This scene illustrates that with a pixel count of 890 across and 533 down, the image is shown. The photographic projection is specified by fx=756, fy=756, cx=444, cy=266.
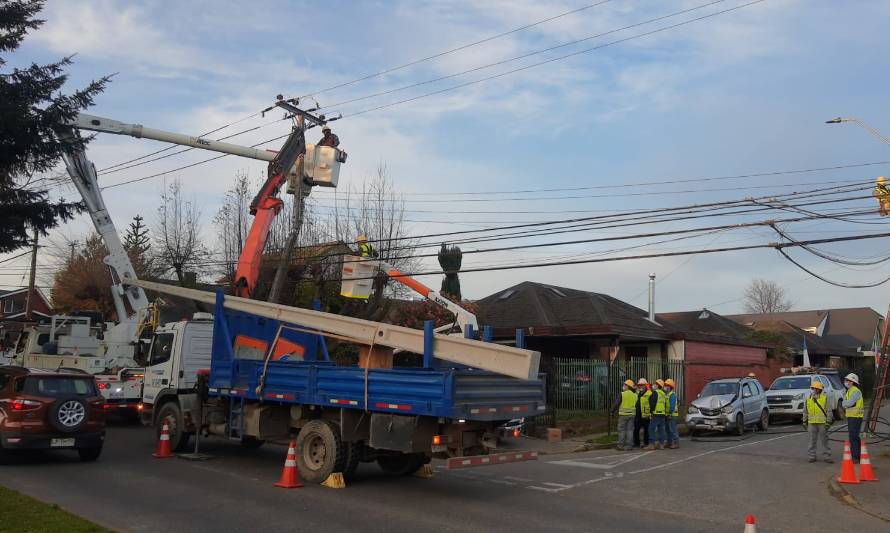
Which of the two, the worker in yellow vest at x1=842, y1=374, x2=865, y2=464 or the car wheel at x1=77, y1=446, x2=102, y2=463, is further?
→ the worker in yellow vest at x1=842, y1=374, x2=865, y2=464

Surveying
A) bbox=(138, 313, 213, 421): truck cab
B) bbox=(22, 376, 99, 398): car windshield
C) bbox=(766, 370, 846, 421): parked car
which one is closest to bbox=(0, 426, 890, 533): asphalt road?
bbox=(22, 376, 99, 398): car windshield

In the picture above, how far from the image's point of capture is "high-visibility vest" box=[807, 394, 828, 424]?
1474 centimetres

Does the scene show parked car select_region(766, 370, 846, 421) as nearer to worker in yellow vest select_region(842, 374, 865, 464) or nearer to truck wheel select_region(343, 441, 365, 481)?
worker in yellow vest select_region(842, 374, 865, 464)

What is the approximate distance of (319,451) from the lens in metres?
11.9

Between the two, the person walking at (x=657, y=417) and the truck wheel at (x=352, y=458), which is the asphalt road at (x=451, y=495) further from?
the person walking at (x=657, y=417)

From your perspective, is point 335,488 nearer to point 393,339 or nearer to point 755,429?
point 393,339

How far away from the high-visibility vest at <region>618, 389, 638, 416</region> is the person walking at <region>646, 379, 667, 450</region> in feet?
1.26

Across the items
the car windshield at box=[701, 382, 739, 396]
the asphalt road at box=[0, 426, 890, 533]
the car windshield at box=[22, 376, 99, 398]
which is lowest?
the asphalt road at box=[0, 426, 890, 533]

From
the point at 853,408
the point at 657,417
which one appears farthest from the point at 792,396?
the point at 853,408

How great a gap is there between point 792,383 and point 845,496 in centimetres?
1482

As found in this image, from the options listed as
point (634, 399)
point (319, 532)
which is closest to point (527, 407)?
point (319, 532)

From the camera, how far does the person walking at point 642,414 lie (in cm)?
1806

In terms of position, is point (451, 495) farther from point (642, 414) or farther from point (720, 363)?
point (720, 363)

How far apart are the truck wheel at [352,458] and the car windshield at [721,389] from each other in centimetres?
1333
